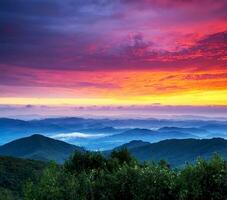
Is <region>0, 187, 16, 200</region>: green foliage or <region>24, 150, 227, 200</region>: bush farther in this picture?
<region>0, 187, 16, 200</region>: green foliage

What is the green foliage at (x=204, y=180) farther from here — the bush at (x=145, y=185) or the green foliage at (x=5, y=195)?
the green foliage at (x=5, y=195)

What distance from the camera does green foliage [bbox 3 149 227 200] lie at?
165ft

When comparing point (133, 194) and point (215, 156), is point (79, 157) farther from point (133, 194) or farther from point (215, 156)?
point (215, 156)

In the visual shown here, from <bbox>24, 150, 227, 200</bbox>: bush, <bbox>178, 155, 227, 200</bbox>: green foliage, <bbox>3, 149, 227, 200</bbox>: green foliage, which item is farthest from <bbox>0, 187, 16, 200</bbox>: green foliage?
<bbox>178, 155, 227, 200</bbox>: green foliage

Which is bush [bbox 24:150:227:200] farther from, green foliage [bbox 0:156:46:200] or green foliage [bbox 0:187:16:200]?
green foliage [bbox 0:156:46:200]

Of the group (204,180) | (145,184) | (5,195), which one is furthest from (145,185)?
(5,195)

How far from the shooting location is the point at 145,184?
56.2m

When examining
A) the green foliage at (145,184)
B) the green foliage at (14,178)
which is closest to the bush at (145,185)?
the green foliage at (145,184)

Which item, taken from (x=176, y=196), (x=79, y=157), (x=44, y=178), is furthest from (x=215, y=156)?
(x=79, y=157)

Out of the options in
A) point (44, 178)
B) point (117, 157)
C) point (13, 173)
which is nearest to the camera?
point (44, 178)

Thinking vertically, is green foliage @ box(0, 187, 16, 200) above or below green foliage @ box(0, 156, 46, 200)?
below

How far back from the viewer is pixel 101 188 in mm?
62969

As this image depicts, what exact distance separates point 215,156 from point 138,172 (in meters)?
13.0

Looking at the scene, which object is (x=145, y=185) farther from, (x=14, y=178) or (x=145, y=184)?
(x=14, y=178)
